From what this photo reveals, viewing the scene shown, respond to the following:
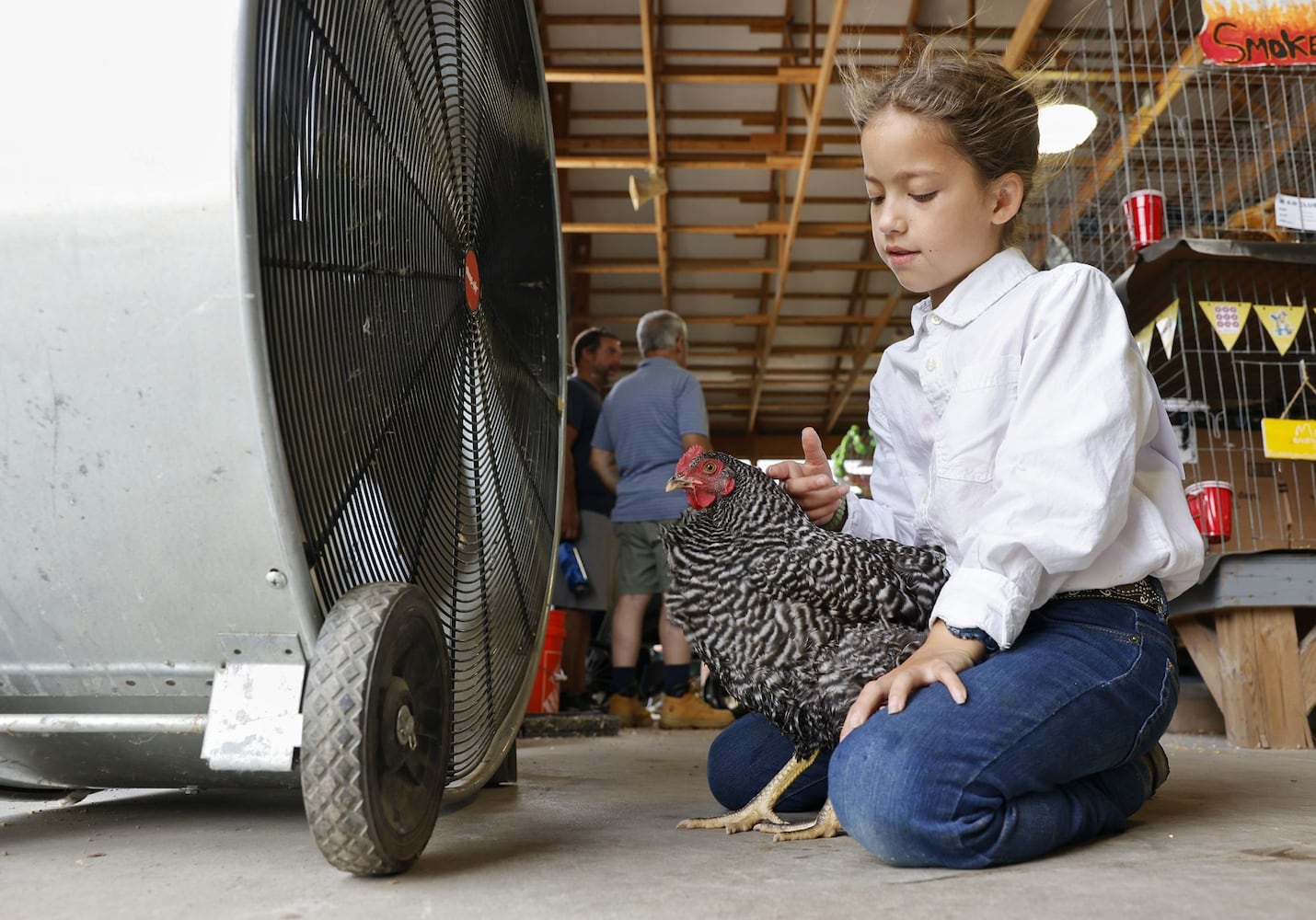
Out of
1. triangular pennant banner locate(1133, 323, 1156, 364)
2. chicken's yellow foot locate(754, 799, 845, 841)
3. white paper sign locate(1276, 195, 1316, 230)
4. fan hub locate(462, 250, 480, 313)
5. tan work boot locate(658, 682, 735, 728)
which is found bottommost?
tan work boot locate(658, 682, 735, 728)

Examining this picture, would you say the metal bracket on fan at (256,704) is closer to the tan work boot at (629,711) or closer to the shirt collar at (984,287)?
the shirt collar at (984,287)

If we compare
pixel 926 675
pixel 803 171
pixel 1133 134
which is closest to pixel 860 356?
pixel 803 171

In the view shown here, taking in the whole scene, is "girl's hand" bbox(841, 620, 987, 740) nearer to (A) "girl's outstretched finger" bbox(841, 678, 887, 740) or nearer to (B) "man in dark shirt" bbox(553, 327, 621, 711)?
(A) "girl's outstretched finger" bbox(841, 678, 887, 740)

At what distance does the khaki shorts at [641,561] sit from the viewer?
3914mm

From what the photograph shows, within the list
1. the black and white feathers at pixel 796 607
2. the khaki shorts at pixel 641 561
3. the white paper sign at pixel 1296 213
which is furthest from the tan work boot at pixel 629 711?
the white paper sign at pixel 1296 213

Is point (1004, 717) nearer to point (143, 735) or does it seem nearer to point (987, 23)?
point (143, 735)

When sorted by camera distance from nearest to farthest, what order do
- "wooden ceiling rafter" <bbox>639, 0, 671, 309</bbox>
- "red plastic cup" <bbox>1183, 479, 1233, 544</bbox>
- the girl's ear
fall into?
the girl's ear < "red plastic cup" <bbox>1183, 479, 1233, 544</bbox> < "wooden ceiling rafter" <bbox>639, 0, 671, 309</bbox>

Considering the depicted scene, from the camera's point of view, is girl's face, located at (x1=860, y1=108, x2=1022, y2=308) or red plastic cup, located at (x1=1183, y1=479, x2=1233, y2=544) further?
red plastic cup, located at (x1=1183, y1=479, x2=1233, y2=544)

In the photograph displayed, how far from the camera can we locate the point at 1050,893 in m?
1.00

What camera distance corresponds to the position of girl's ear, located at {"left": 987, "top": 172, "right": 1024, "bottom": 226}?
1.43 meters

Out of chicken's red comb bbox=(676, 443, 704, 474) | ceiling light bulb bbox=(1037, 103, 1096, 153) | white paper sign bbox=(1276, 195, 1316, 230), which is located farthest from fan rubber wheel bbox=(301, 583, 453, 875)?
ceiling light bulb bbox=(1037, 103, 1096, 153)

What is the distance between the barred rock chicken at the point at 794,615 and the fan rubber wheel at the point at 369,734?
514 millimetres

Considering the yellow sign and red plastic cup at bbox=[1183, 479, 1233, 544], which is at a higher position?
the yellow sign

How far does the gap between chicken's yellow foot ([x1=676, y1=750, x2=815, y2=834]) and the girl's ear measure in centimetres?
78
